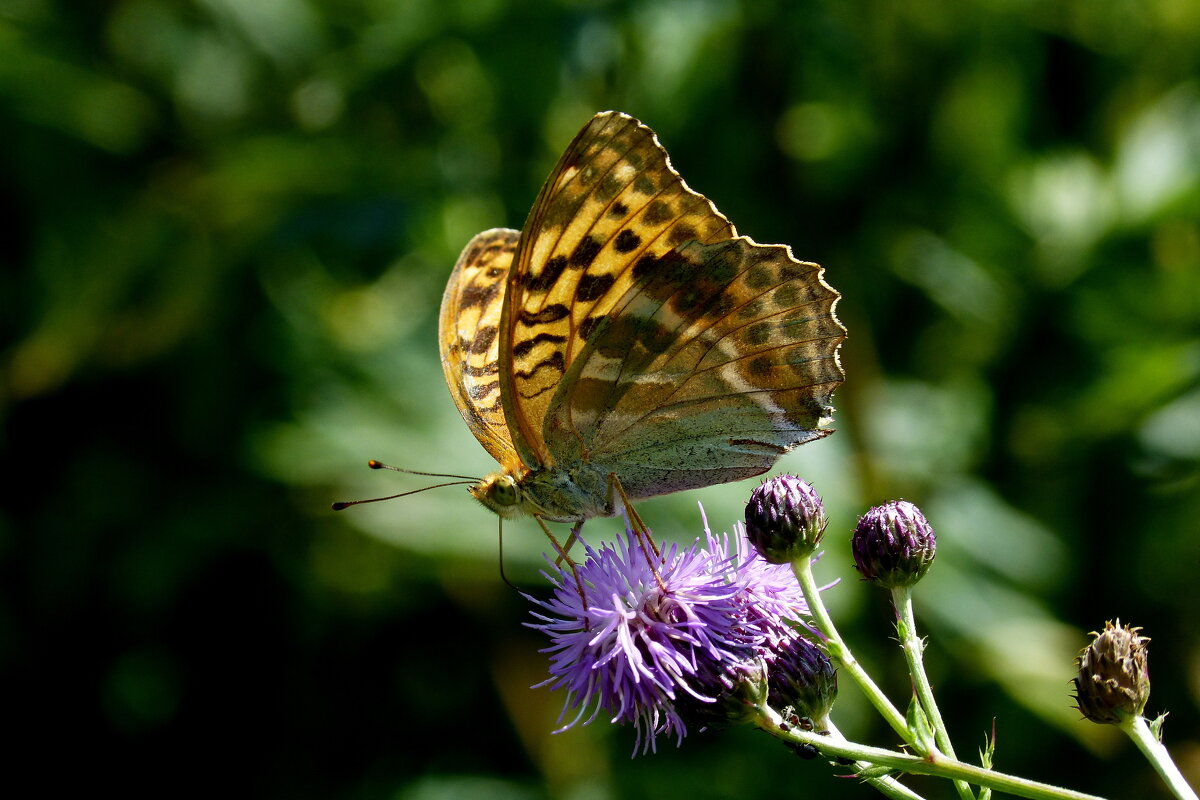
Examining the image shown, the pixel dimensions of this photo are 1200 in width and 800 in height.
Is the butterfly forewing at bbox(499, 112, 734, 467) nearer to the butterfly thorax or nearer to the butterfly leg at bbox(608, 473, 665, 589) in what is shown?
the butterfly thorax

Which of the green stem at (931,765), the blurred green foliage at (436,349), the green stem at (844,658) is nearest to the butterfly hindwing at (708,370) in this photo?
the green stem at (844,658)

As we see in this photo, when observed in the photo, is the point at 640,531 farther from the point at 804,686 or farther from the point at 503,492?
the point at 804,686

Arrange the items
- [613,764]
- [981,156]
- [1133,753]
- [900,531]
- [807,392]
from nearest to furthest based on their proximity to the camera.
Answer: [900,531], [807,392], [1133,753], [613,764], [981,156]

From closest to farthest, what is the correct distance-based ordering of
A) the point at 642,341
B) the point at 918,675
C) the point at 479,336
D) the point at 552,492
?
the point at 918,675 < the point at 642,341 < the point at 552,492 < the point at 479,336

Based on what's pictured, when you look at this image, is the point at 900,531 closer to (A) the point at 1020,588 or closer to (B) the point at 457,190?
(A) the point at 1020,588

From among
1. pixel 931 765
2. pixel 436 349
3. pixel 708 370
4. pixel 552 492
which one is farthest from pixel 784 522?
pixel 436 349

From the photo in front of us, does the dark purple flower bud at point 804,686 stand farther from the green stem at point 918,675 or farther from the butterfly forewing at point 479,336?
the butterfly forewing at point 479,336

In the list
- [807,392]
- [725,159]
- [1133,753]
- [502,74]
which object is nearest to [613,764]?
[1133,753]
